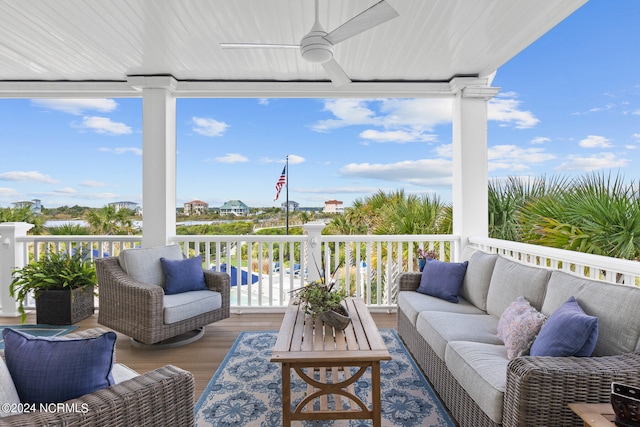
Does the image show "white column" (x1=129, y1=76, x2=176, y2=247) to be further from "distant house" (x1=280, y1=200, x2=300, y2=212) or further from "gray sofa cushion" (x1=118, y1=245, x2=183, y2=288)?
"distant house" (x1=280, y1=200, x2=300, y2=212)

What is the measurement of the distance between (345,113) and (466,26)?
6.38 metres

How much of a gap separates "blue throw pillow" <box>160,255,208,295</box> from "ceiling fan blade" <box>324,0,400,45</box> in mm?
2475

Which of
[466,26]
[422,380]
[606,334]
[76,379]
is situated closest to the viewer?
[76,379]

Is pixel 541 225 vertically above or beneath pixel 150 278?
above

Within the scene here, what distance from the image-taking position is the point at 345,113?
30.2ft

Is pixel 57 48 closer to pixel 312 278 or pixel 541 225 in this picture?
pixel 312 278

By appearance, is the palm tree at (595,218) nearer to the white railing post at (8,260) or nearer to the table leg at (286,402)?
the table leg at (286,402)

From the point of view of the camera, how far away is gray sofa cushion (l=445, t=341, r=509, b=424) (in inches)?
60.5

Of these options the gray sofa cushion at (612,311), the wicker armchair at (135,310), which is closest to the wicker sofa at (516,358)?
the gray sofa cushion at (612,311)

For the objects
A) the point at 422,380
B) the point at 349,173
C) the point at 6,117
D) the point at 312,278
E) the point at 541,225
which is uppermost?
the point at 6,117

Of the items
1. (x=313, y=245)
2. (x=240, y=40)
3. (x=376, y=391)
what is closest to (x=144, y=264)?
(x=313, y=245)

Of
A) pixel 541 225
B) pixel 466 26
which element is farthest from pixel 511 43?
pixel 541 225

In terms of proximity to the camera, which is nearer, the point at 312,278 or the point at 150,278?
the point at 150,278

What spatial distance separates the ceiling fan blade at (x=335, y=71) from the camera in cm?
267
